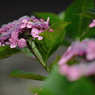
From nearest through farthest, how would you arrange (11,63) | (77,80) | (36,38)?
(77,80), (36,38), (11,63)

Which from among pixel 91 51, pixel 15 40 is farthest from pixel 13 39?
pixel 91 51

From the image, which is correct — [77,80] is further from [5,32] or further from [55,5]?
[55,5]

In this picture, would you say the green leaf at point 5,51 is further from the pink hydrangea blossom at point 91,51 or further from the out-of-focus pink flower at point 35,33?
the pink hydrangea blossom at point 91,51

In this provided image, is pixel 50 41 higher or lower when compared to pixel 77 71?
lower

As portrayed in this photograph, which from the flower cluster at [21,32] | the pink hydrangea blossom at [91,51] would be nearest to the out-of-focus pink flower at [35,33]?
the flower cluster at [21,32]

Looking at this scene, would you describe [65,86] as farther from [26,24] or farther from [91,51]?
[26,24]

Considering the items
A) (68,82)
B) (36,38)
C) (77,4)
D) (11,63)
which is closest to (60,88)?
(68,82)

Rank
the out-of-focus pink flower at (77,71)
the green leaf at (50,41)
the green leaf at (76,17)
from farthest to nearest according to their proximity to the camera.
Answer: the green leaf at (76,17)
the green leaf at (50,41)
the out-of-focus pink flower at (77,71)
